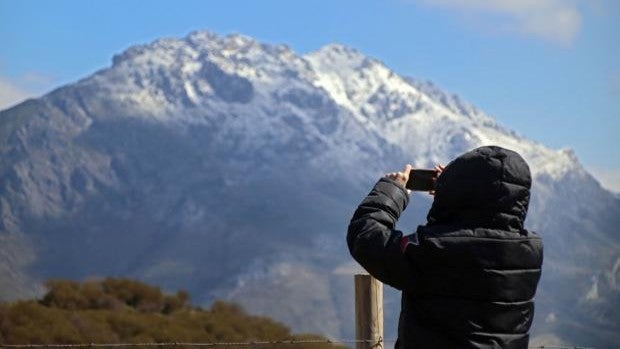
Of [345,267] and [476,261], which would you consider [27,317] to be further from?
[345,267]

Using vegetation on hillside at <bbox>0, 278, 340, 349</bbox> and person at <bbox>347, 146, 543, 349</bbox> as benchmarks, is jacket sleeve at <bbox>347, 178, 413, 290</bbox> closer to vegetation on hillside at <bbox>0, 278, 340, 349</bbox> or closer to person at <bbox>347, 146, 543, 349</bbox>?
person at <bbox>347, 146, 543, 349</bbox>

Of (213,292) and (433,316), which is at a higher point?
(213,292)

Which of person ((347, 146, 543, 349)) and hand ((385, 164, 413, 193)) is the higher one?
hand ((385, 164, 413, 193))

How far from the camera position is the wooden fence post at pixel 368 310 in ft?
20.0

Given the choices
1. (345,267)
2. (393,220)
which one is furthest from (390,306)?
(393,220)

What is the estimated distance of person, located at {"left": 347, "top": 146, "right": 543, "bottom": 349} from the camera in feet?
11.4

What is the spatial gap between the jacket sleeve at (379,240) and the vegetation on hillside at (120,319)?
2663 centimetres

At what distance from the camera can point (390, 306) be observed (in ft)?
566

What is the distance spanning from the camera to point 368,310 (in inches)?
242

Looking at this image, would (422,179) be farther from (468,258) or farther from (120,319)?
(120,319)

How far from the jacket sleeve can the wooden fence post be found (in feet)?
7.79

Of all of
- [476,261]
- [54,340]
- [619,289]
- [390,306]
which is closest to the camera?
[476,261]

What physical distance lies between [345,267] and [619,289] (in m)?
43.2

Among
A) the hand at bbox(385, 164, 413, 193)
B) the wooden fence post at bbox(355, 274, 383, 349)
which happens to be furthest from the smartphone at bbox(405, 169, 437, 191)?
the wooden fence post at bbox(355, 274, 383, 349)
